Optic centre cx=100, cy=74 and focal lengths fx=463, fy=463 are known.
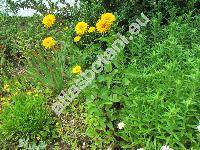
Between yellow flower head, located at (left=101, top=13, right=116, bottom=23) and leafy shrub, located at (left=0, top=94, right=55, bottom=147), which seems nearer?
yellow flower head, located at (left=101, top=13, right=116, bottom=23)

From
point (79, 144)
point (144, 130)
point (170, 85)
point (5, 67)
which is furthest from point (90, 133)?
point (5, 67)

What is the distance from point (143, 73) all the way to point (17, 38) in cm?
287

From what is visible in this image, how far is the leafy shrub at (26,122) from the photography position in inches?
198

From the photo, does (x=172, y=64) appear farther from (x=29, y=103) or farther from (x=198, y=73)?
(x=29, y=103)

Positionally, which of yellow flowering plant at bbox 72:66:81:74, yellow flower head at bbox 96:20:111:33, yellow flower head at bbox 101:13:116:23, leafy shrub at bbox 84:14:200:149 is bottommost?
leafy shrub at bbox 84:14:200:149

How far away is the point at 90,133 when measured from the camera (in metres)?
4.73

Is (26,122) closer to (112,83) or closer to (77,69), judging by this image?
(77,69)

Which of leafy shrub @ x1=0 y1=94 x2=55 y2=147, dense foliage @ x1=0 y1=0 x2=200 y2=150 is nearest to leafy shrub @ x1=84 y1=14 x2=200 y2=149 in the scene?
dense foliage @ x1=0 y1=0 x2=200 y2=150

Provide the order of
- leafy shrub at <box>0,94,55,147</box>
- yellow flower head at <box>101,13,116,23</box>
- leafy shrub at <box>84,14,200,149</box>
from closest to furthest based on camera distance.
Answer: leafy shrub at <box>84,14,200,149</box>
yellow flower head at <box>101,13,116,23</box>
leafy shrub at <box>0,94,55,147</box>

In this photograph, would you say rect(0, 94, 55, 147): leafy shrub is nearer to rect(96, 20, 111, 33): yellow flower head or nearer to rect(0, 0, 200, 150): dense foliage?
rect(0, 0, 200, 150): dense foliage

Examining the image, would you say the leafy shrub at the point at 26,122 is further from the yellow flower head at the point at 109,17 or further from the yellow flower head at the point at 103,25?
the yellow flower head at the point at 109,17

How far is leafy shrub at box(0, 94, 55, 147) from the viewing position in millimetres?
5020

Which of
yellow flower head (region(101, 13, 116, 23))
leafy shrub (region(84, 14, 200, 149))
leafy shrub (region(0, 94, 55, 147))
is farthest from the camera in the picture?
leafy shrub (region(0, 94, 55, 147))

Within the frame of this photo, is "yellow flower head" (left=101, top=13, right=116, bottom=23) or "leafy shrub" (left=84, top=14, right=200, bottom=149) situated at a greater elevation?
"yellow flower head" (left=101, top=13, right=116, bottom=23)
